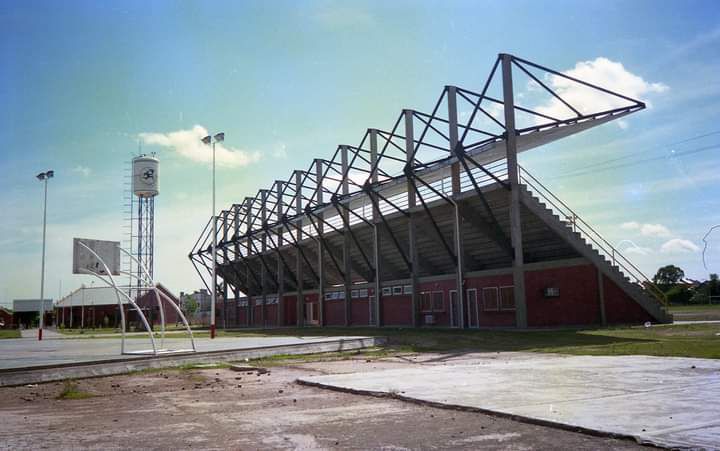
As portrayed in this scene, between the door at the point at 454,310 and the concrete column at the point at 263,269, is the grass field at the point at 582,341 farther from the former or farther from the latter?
the concrete column at the point at 263,269

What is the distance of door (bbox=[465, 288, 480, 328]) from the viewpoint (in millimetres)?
35091

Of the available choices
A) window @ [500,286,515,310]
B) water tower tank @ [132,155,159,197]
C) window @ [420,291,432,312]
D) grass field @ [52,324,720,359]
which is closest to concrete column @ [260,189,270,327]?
water tower tank @ [132,155,159,197]

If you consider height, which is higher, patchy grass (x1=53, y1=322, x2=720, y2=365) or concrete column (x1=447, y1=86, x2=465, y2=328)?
concrete column (x1=447, y1=86, x2=465, y2=328)

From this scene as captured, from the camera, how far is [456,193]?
34938 mm

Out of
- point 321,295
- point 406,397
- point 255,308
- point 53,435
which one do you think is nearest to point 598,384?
point 406,397

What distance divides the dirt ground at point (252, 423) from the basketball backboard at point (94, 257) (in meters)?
6.42

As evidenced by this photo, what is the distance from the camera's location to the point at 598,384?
11.0m

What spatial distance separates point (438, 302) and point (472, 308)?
336 centimetres

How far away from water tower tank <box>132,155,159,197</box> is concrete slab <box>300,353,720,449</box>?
190 feet

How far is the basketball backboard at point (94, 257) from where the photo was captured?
19781mm

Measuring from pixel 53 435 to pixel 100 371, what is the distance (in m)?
9.25

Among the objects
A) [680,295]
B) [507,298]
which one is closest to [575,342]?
[507,298]

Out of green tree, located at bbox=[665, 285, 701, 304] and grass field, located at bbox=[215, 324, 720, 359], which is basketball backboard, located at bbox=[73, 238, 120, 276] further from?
green tree, located at bbox=[665, 285, 701, 304]

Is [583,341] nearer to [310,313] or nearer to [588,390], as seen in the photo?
[588,390]
